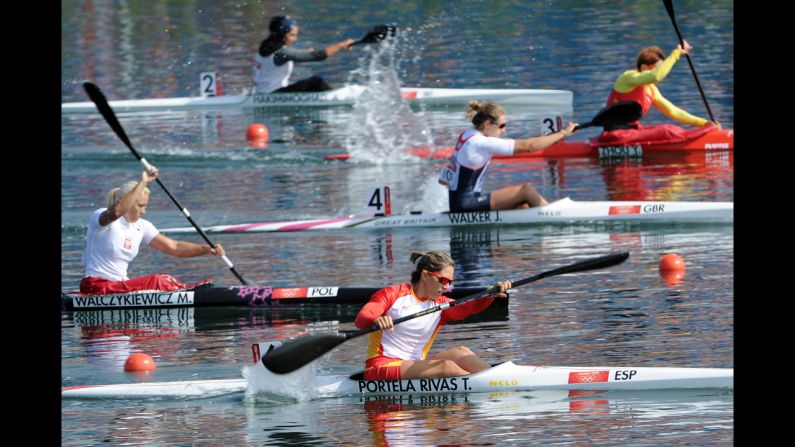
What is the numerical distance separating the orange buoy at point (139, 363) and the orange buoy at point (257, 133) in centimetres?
1281

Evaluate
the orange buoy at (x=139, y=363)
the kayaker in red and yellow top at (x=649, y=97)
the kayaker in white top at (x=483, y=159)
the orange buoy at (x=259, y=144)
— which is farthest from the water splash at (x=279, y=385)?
the orange buoy at (x=259, y=144)

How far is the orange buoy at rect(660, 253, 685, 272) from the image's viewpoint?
15.6 m

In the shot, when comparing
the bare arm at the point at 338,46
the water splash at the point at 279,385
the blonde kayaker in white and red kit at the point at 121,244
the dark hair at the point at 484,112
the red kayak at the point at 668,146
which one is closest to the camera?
the water splash at the point at 279,385

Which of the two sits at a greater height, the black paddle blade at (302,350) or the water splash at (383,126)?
the water splash at (383,126)

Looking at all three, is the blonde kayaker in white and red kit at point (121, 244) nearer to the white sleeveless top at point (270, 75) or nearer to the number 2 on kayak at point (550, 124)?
the number 2 on kayak at point (550, 124)

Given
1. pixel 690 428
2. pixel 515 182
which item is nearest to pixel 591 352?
pixel 690 428

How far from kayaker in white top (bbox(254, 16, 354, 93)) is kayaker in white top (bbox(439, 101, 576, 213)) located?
8.62m

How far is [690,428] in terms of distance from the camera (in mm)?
10438

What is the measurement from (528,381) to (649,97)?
11.1m

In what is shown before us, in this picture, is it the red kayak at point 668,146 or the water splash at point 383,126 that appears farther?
the water splash at point 383,126

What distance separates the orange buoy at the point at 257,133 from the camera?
25.7m

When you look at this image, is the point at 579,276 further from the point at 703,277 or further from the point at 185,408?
the point at 185,408

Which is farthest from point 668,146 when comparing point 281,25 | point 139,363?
point 139,363
